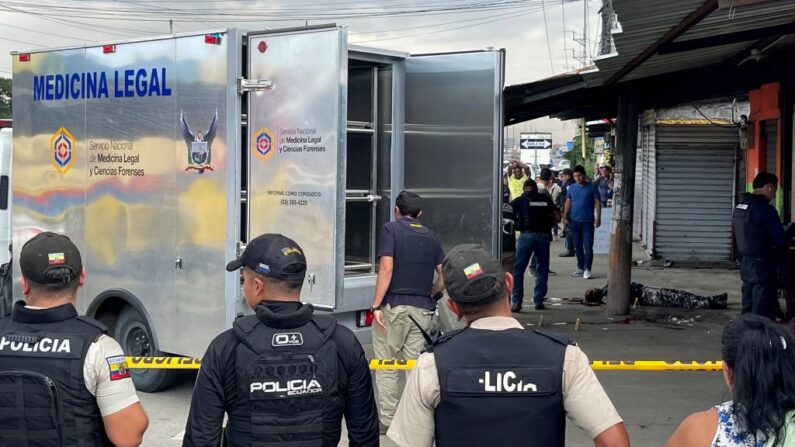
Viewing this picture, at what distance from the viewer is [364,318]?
7238 millimetres

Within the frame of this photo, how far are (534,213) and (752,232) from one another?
321 centimetres

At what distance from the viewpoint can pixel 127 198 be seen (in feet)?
24.2

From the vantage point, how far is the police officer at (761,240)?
358 inches

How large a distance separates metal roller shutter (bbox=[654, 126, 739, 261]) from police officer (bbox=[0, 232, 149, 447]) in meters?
15.0

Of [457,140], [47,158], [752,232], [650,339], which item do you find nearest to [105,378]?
[457,140]

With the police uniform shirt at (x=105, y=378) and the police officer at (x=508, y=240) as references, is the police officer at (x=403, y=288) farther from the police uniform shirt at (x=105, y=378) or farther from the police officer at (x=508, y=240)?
the police officer at (x=508, y=240)

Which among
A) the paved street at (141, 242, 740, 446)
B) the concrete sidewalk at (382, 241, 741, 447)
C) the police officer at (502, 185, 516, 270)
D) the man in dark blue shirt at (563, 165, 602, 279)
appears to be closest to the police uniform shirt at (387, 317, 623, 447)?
the concrete sidewalk at (382, 241, 741, 447)

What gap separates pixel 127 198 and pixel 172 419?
68.7 inches

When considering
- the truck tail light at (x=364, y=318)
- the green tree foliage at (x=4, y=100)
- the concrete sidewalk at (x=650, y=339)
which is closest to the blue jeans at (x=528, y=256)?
the concrete sidewalk at (x=650, y=339)

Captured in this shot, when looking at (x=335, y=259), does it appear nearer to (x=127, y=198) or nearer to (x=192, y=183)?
(x=192, y=183)

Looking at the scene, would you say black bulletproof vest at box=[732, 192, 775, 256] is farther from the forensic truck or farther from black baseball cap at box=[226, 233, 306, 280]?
black baseball cap at box=[226, 233, 306, 280]

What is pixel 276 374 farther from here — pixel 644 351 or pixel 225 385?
pixel 644 351

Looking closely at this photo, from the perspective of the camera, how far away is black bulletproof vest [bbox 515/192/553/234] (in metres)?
11.9

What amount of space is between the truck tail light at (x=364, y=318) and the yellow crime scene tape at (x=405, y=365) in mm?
772
